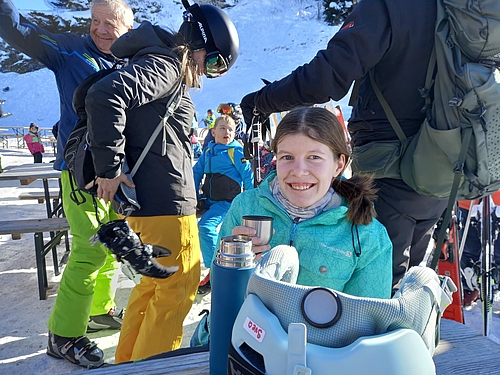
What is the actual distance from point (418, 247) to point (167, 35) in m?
1.66

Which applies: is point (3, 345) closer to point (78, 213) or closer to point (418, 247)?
point (78, 213)

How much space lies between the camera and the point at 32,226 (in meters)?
2.97

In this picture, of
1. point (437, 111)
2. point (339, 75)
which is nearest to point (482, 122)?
point (437, 111)

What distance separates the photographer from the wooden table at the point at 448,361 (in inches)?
40.1

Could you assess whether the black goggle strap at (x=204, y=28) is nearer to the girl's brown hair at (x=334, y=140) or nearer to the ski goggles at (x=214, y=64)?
the ski goggles at (x=214, y=64)

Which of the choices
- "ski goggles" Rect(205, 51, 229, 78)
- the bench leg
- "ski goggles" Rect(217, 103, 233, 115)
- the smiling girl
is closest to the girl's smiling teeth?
the smiling girl

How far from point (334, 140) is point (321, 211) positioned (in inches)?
10.9

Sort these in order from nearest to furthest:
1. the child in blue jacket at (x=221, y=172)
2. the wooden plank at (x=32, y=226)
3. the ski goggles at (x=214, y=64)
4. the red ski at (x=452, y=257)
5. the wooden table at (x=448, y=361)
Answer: the wooden table at (x=448, y=361) → the ski goggles at (x=214, y=64) → the red ski at (x=452, y=257) → the wooden plank at (x=32, y=226) → the child in blue jacket at (x=221, y=172)

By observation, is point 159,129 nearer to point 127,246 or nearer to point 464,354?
point 127,246

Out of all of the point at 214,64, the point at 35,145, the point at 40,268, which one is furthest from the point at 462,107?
the point at 35,145

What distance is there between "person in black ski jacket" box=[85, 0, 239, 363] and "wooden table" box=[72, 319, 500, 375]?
33.5 inches

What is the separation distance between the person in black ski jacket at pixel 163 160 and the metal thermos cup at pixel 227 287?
1.04 m

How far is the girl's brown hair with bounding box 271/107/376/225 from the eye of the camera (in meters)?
1.33

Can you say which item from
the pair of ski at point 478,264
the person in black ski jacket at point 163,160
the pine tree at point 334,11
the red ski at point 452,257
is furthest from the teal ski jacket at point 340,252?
the pine tree at point 334,11
